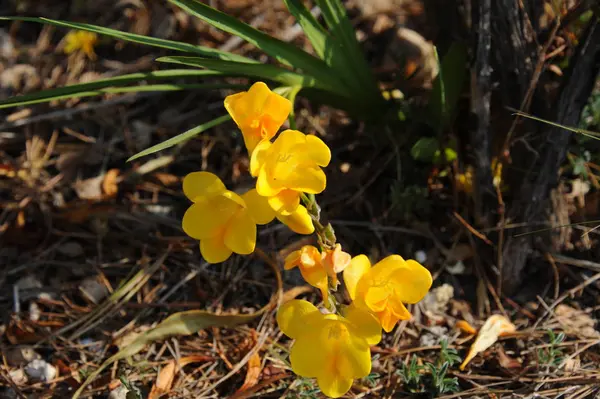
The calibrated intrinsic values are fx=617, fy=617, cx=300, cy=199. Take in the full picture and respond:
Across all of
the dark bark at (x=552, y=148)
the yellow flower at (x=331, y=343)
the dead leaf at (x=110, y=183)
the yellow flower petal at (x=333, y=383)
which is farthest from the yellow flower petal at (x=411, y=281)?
the dead leaf at (x=110, y=183)

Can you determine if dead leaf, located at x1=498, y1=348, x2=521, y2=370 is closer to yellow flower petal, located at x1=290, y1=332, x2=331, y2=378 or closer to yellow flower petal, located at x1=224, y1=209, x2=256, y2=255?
yellow flower petal, located at x1=290, y1=332, x2=331, y2=378

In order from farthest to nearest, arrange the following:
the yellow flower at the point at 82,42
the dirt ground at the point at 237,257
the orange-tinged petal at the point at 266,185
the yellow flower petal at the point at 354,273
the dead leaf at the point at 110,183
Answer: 1. the yellow flower at the point at 82,42
2. the dead leaf at the point at 110,183
3. the dirt ground at the point at 237,257
4. the yellow flower petal at the point at 354,273
5. the orange-tinged petal at the point at 266,185

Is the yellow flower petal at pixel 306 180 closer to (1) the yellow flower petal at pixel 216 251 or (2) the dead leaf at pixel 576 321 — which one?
(1) the yellow flower petal at pixel 216 251

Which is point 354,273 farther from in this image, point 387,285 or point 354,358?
point 354,358

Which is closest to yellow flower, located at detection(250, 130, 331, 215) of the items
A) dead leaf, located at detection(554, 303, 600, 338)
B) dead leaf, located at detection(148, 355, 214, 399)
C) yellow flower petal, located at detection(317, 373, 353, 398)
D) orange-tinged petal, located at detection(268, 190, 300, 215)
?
orange-tinged petal, located at detection(268, 190, 300, 215)

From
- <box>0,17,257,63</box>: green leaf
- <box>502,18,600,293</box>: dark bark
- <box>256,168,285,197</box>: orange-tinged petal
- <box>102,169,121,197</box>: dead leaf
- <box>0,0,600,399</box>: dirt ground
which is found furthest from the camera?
<box>102,169,121,197</box>: dead leaf

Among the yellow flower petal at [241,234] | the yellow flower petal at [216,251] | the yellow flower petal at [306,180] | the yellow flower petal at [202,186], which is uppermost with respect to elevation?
the yellow flower petal at [306,180]
